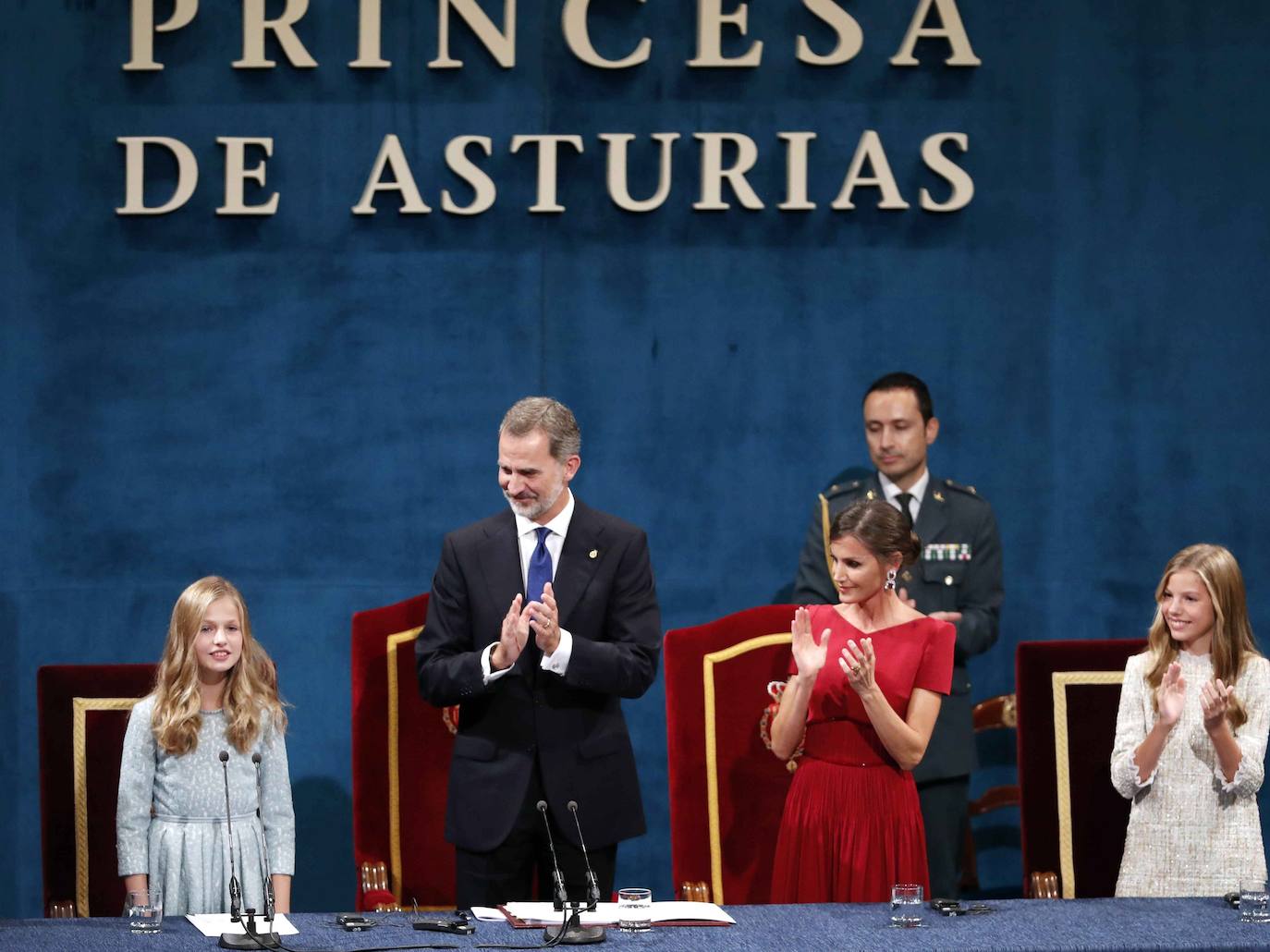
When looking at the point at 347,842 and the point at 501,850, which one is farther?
the point at 347,842

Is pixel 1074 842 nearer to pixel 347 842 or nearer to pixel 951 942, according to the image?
pixel 951 942

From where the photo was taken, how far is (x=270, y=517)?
5.28 m

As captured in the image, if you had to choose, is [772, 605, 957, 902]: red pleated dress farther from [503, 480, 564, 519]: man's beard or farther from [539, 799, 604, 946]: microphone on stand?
[539, 799, 604, 946]: microphone on stand

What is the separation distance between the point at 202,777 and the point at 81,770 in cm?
35

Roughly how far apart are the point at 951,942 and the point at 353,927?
1.06 metres

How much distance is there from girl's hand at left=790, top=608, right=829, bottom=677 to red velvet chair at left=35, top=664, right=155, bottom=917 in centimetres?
151

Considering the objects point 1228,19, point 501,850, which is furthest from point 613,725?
point 1228,19

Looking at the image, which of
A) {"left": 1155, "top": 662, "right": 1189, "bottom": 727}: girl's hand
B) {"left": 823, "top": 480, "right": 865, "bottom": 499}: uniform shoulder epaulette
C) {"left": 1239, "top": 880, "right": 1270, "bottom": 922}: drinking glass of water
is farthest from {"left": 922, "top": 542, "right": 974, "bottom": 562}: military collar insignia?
{"left": 1239, "top": 880, "right": 1270, "bottom": 922}: drinking glass of water

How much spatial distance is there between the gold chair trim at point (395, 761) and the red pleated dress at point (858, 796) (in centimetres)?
91

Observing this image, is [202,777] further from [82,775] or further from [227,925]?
[227,925]

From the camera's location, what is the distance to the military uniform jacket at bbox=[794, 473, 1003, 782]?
15.0 ft

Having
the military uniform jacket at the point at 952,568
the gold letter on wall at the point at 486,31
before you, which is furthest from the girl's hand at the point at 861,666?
the gold letter on wall at the point at 486,31

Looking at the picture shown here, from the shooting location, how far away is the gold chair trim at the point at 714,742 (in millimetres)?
3998

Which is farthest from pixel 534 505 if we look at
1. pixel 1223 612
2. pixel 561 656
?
pixel 1223 612
